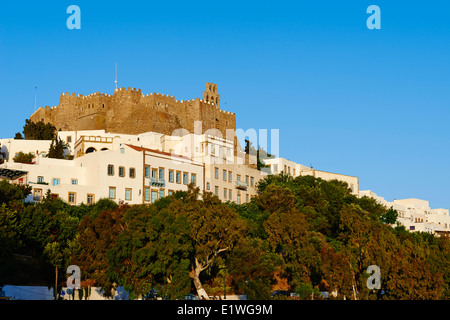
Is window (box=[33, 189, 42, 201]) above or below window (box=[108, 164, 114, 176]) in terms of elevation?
below

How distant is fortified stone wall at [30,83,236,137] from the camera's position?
10219 centimetres

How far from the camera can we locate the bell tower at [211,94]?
388 feet

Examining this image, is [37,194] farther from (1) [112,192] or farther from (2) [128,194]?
(2) [128,194]

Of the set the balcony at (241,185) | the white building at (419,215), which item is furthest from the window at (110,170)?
the white building at (419,215)

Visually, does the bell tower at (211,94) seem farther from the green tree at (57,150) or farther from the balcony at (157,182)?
the balcony at (157,182)

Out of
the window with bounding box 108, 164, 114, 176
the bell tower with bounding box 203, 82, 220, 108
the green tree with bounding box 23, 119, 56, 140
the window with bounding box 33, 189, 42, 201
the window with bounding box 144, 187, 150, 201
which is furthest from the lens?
the bell tower with bounding box 203, 82, 220, 108

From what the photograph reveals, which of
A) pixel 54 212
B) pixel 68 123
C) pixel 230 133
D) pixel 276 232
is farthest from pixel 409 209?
pixel 54 212

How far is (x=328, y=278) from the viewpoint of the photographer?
4847 cm

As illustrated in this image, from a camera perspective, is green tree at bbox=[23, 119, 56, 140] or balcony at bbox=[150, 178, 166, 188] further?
green tree at bbox=[23, 119, 56, 140]

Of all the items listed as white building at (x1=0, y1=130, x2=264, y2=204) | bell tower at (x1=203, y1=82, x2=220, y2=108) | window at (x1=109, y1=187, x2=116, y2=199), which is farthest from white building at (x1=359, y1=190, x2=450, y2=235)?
window at (x1=109, y1=187, x2=116, y2=199)

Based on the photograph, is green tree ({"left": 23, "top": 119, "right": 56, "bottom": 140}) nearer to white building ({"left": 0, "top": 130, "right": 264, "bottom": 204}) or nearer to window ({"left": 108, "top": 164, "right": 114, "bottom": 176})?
white building ({"left": 0, "top": 130, "right": 264, "bottom": 204})

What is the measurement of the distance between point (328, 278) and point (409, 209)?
2928 inches

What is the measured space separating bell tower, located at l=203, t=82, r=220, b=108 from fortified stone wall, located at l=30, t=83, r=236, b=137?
775cm

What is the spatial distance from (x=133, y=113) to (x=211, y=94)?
2110cm
